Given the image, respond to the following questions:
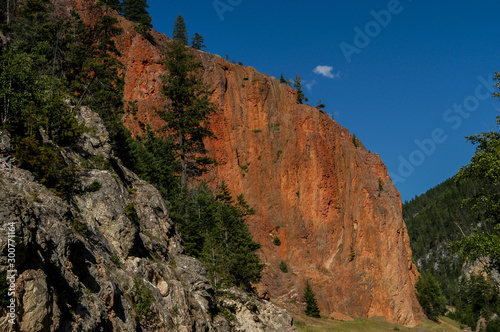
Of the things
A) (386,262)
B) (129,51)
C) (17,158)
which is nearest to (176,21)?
(129,51)

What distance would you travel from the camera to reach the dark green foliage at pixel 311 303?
45.0 metres

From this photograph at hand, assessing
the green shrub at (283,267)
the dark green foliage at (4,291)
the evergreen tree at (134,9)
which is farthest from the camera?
the evergreen tree at (134,9)

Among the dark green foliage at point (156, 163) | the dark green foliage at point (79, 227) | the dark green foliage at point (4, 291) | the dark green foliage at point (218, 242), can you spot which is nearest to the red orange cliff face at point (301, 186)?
the dark green foliage at point (156, 163)

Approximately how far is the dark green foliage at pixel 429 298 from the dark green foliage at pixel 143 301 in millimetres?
52676

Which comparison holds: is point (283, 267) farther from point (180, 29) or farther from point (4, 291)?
point (180, 29)

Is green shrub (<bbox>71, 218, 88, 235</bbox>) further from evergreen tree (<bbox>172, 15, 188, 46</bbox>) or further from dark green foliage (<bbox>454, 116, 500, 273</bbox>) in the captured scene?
evergreen tree (<bbox>172, 15, 188, 46</bbox>)

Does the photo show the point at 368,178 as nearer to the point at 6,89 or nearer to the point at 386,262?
the point at 386,262

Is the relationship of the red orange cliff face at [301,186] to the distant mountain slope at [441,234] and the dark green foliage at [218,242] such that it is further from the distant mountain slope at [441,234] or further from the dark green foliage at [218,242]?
the distant mountain slope at [441,234]

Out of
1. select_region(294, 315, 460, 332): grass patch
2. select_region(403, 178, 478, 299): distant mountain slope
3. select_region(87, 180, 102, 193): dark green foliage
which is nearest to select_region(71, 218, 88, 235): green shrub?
select_region(87, 180, 102, 193): dark green foliage

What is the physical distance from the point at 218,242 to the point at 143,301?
1659 cm

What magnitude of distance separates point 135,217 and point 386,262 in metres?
42.4

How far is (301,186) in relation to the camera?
59812mm

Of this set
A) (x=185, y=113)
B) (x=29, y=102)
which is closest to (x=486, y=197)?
(x=29, y=102)

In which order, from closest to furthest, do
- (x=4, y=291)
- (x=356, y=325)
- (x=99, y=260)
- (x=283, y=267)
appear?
(x=4, y=291)
(x=99, y=260)
(x=356, y=325)
(x=283, y=267)
